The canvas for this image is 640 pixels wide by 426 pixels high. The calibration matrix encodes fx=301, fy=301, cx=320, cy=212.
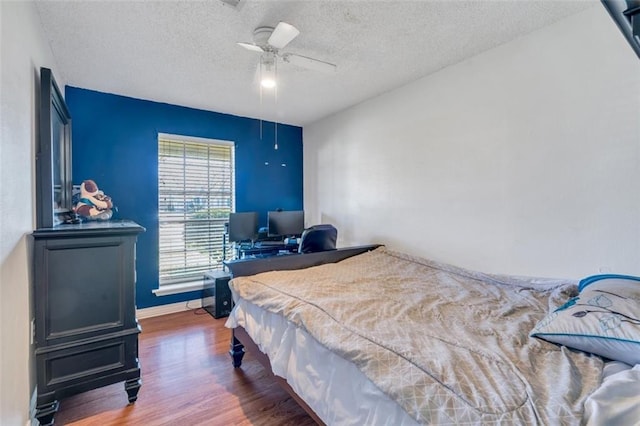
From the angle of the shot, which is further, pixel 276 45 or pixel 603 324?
pixel 276 45

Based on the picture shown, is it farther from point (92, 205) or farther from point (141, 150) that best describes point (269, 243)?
point (92, 205)

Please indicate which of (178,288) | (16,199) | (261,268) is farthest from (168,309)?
(16,199)

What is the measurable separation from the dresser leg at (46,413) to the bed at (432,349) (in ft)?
3.48

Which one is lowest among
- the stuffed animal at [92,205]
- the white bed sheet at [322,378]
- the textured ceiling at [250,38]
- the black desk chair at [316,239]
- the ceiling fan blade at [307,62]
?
the white bed sheet at [322,378]

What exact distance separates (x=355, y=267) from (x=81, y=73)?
10.3ft

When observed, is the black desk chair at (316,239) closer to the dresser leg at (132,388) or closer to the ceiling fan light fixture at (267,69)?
the ceiling fan light fixture at (267,69)

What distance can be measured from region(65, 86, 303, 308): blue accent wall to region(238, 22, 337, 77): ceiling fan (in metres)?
1.89

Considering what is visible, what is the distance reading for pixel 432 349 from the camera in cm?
122

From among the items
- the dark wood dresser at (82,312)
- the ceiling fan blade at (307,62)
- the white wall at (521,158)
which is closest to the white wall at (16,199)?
the dark wood dresser at (82,312)

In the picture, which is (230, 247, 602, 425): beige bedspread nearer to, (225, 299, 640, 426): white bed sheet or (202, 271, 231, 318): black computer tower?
(225, 299, 640, 426): white bed sheet

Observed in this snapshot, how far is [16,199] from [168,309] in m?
2.54

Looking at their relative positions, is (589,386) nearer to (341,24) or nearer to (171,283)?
(341,24)

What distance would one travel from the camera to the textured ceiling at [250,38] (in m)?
1.97

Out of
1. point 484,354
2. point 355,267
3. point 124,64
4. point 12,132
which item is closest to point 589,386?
point 484,354
